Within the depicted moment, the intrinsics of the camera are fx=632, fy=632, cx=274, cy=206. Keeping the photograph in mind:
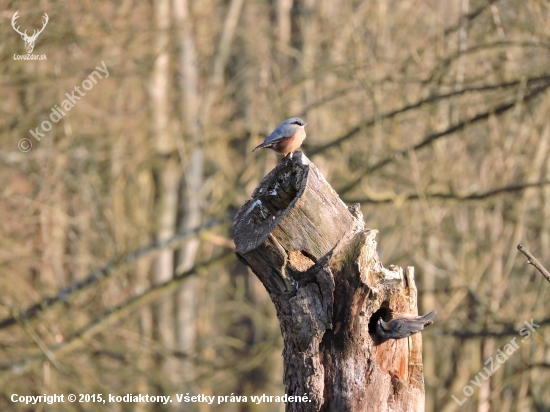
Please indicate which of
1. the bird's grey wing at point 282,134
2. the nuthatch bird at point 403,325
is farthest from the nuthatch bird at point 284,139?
the nuthatch bird at point 403,325

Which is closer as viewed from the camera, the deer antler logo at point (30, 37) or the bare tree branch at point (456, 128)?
the bare tree branch at point (456, 128)

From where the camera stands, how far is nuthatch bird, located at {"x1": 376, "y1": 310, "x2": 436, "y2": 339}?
3066 millimetres

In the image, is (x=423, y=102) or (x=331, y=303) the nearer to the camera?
(x=331, y=303)

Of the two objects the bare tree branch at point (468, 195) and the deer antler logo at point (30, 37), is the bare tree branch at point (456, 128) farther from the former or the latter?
the deer antler logo at point (30, 37)

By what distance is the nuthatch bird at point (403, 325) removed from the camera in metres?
3.07

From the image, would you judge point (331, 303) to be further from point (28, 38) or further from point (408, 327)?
point (28, 38)

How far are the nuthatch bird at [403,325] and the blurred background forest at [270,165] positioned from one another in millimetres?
3793

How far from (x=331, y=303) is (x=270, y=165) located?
9461mm

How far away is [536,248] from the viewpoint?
919cm

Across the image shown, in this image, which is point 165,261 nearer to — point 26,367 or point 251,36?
point 251,36

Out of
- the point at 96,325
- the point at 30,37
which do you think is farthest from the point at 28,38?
the point at 96,325

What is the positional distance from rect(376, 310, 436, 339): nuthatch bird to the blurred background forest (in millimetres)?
3793

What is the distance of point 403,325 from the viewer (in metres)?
3.09

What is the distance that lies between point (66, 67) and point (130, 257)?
2.98 metres
